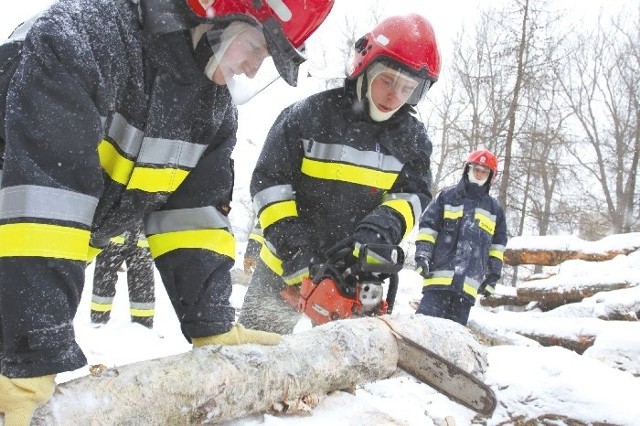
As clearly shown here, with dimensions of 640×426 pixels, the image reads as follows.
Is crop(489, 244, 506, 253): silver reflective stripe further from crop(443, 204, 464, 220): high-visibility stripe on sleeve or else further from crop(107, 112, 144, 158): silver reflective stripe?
crop(107, 112, 144, 158): silver reflective stripe

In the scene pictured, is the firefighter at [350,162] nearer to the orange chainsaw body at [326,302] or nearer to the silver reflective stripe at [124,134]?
the orange chainsaw body at [326,302]

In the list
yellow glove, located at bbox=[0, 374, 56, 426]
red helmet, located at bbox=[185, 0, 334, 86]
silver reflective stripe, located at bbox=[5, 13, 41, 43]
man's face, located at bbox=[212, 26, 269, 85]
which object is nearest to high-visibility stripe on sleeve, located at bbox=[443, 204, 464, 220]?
red helmet, located at bbox=[185, 0, 334, 86]

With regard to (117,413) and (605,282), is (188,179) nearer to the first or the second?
(117,413)

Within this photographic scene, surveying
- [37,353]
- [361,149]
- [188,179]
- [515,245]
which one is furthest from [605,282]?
[37,353]

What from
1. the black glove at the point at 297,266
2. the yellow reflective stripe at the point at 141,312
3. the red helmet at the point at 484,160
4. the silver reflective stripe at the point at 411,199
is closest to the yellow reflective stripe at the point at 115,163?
the black glove at the point at 297,266

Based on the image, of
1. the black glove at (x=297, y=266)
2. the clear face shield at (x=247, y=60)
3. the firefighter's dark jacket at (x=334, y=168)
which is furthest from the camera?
the firefighter's dark jacket at (x=334, y=168)

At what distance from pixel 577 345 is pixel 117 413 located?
496cm

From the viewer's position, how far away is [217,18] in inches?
63.0

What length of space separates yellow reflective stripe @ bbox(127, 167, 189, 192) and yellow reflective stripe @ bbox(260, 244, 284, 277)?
137 cm

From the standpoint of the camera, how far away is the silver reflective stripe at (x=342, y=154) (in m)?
3.04

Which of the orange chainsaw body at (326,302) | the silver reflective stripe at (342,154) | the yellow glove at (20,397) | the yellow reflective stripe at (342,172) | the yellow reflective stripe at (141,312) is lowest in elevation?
the yellow reflective stripe at (141,312)

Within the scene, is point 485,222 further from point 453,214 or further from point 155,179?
point 155,179

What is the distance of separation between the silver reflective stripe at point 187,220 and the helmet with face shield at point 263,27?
48 cm

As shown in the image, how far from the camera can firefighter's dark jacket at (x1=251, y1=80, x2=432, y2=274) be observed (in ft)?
9.86
